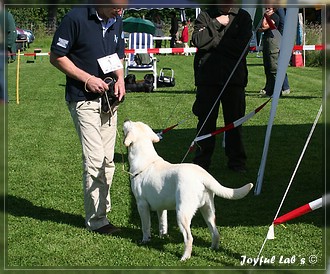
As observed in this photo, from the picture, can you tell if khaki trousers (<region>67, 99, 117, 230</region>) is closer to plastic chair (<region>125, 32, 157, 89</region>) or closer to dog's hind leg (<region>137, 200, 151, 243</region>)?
dog's hind leg (<region>137, 200, 151, 243</region>)

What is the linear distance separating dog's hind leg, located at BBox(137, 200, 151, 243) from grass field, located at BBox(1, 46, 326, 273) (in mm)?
76

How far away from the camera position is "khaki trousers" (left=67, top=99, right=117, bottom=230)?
4.91 meters

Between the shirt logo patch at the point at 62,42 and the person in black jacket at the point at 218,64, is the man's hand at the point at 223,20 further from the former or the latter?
the shirt logo patch at the point at 62,42

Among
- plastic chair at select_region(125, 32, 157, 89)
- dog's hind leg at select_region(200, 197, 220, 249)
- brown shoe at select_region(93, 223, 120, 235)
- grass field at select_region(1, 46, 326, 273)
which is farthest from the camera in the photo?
plastic chair at select_region(125, 32, 157, 89)

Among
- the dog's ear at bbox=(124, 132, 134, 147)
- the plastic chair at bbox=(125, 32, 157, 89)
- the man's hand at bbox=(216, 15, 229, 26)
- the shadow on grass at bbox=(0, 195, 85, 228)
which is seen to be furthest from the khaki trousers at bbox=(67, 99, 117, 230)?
the plastic chair at bbox=(125, 32, 157, 89)

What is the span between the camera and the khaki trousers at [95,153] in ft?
16.1

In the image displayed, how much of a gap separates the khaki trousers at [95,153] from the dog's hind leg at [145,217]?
0.52 meters

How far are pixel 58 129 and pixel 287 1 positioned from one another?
628 centimetres

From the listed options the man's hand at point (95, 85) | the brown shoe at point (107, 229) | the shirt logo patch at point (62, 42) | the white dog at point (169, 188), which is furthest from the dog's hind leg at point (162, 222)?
the shirt logo patch at point (62, 42)

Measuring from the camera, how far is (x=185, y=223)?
4164mm

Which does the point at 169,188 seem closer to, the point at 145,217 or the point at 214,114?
the point at 145,217

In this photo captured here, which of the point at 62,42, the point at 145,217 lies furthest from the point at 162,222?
the point at 62,42

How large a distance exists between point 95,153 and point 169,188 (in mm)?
914

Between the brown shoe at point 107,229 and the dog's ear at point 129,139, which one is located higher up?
the dog's ear at point 129,139
